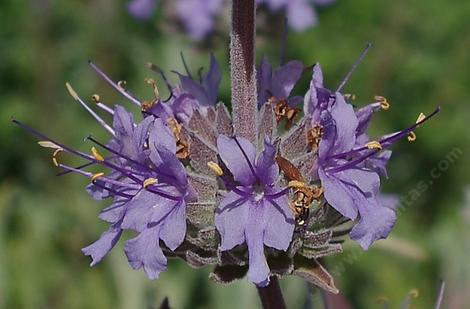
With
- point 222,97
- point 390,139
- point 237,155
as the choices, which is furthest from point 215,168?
point 222,97

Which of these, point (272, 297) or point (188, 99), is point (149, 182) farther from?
point (272, 297)

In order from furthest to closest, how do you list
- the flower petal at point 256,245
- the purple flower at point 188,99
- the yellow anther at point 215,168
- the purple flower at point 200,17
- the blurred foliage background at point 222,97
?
the purple flower at point 200,17 → the blurred foliage background at point 222,97 → the purple flower at point 188,99 → the yellow anther at point 215,168 → the flower petal at point 256,245

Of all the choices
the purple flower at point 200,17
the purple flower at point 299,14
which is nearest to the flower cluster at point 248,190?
the purple flower at point 299,14

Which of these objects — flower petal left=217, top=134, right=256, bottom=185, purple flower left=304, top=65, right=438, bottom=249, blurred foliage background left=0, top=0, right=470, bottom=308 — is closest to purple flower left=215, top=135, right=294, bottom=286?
flower petal left=217, top=134, right=256, bottom=185

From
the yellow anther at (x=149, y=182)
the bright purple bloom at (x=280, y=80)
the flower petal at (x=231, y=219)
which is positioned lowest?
the yellow anther at (x=149, y=182)

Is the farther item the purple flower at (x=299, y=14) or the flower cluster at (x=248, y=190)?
the purple flower at (x=299, y=14)

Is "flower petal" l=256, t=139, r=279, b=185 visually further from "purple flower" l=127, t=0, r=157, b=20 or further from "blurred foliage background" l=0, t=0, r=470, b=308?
"purple flower" l=127, t=0, r=157, b=20

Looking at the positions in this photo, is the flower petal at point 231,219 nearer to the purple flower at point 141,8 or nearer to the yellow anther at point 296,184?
the yellow anther at point 296,184
